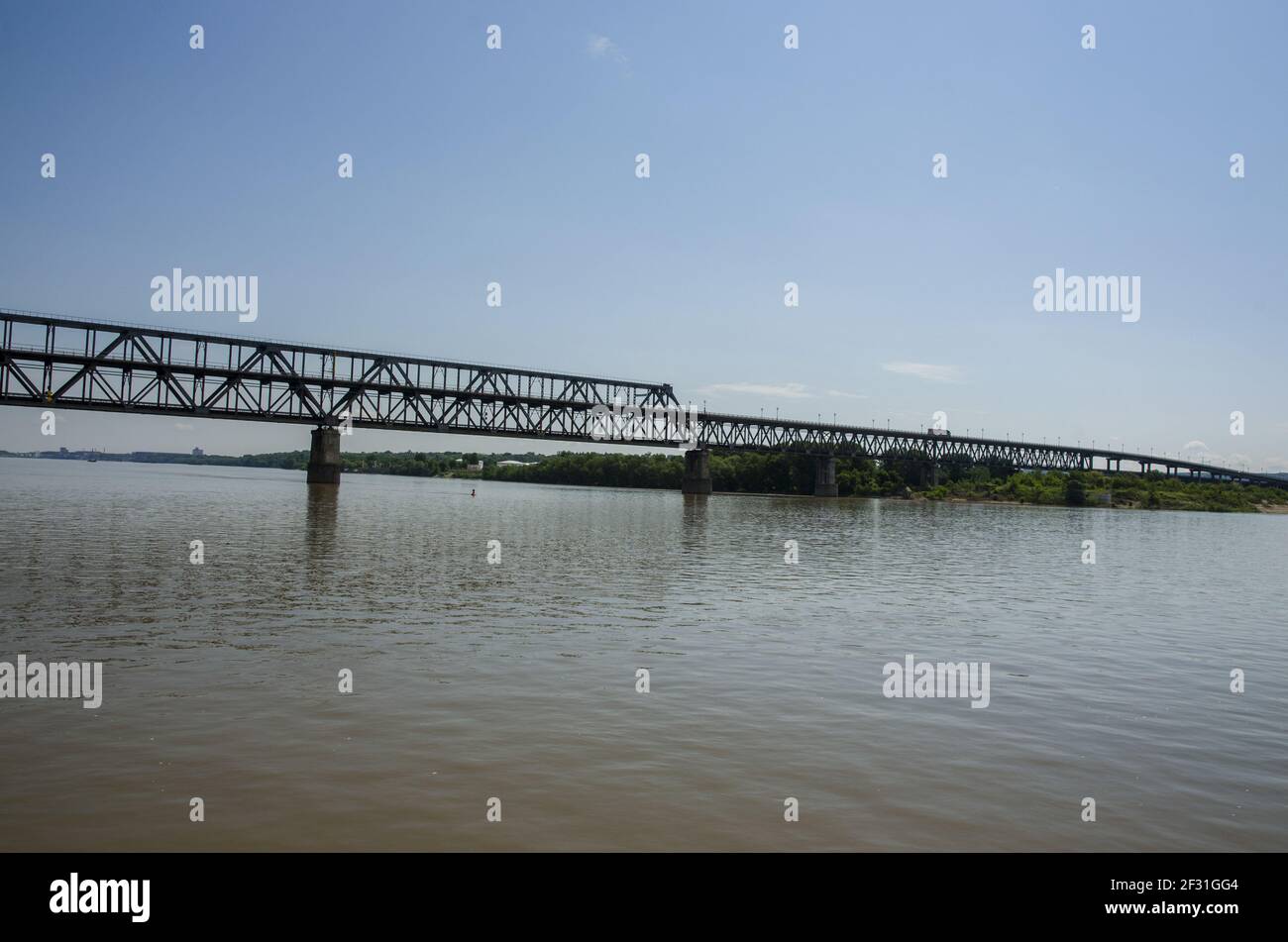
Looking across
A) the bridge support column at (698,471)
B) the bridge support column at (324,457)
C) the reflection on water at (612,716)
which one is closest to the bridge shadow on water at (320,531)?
the reflection on water at (612,716)

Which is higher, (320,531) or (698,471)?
(698,471)

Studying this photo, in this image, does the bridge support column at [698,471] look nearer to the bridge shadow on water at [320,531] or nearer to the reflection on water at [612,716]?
the bridge shadow on water at [320,531]

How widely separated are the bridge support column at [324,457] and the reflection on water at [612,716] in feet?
308

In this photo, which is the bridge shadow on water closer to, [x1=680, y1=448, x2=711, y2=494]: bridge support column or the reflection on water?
the reflection on water

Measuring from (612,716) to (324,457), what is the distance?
115610 mm

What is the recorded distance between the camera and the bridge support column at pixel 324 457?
11925 cm

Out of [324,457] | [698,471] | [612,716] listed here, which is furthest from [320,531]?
[698,471]

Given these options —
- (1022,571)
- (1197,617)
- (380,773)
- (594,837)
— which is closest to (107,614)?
(380,773)

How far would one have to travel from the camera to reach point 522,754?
10422mm

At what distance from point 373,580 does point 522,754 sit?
693 inches

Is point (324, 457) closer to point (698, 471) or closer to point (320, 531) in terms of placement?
point (698, 471)

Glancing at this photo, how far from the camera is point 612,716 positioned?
12.3 meters
